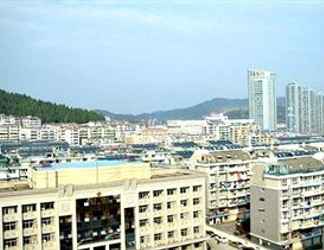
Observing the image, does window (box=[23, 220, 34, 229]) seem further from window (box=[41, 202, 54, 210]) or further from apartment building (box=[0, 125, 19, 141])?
apartment building (box=[0, 125, 19, 141])

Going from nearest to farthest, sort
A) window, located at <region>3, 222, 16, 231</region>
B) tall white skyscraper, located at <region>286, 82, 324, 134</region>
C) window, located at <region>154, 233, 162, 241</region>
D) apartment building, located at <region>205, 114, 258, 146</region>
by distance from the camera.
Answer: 1. window, located at <region>3, 222, 16, 231</region>
2. window, located at <region>154, 233, 162, 241</region>
3. apartment building, located at <region>205, 114, 258, 146</region>
4. tall white skyscraper, located at <region>286, 82, 324, 134</region>

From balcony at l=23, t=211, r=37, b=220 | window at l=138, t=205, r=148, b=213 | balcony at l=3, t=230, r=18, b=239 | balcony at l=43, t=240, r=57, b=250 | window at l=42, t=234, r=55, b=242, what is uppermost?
balcony at l=23, t=211, r=37, b=220

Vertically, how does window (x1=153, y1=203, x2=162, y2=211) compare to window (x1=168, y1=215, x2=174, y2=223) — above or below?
above

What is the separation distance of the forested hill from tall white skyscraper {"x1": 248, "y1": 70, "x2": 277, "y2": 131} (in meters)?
21.8

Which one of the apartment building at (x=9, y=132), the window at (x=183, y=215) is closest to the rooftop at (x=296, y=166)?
the window at (x=183, y=215)

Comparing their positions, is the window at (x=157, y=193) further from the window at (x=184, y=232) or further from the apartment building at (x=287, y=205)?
the apartment building at (x=287, y=205)

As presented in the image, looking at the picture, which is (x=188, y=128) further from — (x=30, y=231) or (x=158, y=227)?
(x=30, y=231)

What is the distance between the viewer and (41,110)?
145 ft

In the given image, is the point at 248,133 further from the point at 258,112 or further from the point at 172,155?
the point at 258,112

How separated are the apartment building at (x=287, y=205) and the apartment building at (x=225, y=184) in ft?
10.4

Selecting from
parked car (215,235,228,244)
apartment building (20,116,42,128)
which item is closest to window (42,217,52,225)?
parked car (215,235,228,244)

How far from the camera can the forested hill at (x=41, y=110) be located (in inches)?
1715

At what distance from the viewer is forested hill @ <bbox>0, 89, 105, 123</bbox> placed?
Result: 43.6 metres

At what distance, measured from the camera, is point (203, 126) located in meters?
48.8
